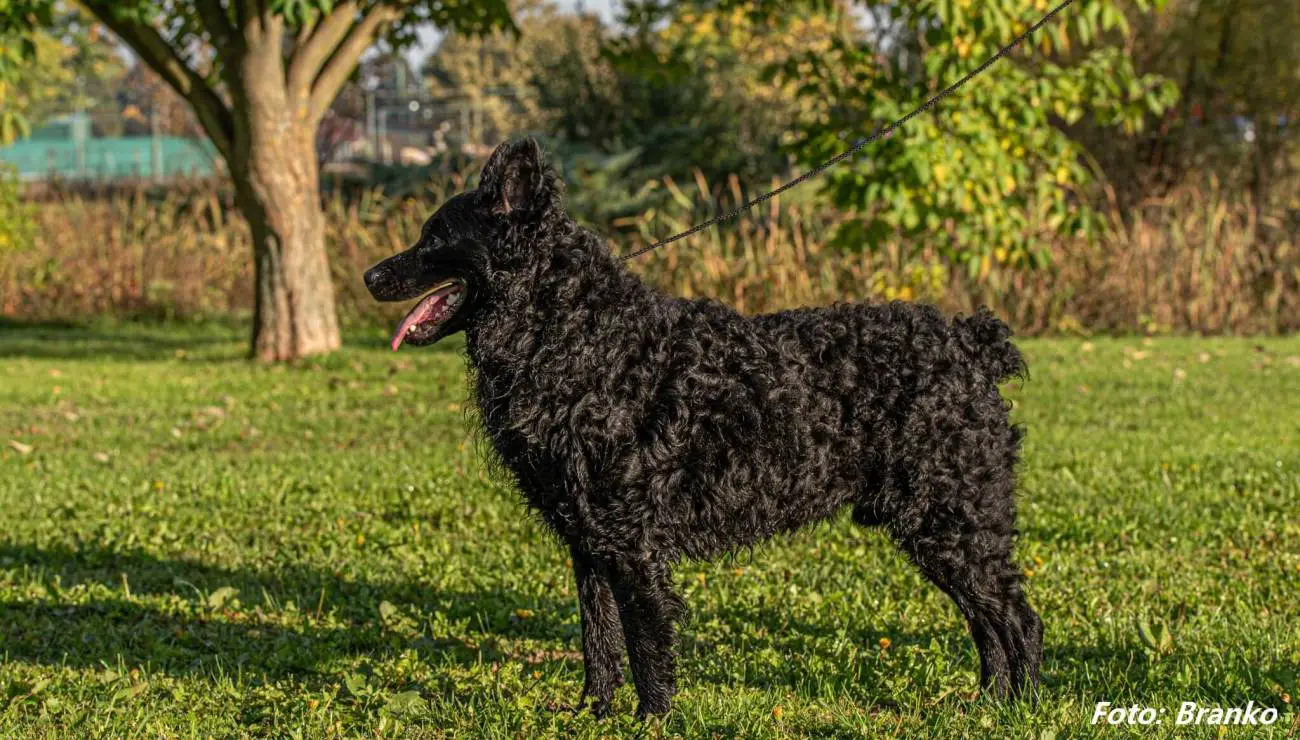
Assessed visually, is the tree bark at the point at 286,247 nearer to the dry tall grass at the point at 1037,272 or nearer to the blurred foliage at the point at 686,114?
the dry tall grass at the point at 1037,272

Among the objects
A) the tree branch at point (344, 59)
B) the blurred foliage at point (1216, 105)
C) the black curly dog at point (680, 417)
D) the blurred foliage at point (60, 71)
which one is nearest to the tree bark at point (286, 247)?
the tree branch at point (344, 59)

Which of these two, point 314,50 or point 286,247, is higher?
point 314,50

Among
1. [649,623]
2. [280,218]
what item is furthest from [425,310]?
[280,218]

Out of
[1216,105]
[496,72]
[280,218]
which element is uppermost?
[496,72]

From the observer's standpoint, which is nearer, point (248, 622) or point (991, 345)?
point (991, 345)

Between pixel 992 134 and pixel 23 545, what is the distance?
847 cm

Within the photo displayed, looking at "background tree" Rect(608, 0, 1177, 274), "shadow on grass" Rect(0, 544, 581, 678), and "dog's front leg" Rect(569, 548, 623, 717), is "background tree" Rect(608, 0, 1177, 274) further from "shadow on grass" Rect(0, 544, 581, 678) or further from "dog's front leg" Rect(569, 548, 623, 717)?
"dog's front leg" Rect(569, 548, 623, 717)

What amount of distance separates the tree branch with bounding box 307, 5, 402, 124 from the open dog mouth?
1003cm

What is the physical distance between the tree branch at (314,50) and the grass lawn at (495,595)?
4453 millimetres

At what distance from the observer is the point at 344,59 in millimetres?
13445

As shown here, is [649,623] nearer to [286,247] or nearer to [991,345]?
[991,345]

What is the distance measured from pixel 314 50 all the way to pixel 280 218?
1806mm

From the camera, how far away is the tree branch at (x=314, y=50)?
1295 centimetres

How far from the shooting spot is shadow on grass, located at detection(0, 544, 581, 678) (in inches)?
197
